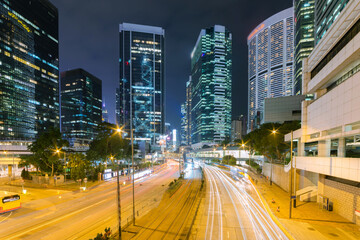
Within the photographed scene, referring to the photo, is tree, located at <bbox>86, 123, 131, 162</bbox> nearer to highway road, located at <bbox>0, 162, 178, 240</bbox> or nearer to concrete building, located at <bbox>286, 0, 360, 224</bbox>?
highway road, located at <bbox>0, 162, 178, 240</bbox>

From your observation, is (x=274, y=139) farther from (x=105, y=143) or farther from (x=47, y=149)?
(x=47, y=149)

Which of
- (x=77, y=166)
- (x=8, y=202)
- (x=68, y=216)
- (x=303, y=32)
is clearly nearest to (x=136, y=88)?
(x=303, y=32)

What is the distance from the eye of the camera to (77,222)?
20.9 metres

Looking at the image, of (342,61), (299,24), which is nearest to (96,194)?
(342,61)

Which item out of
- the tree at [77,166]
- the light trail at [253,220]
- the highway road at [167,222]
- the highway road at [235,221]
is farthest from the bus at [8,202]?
the light trail at [253,220]

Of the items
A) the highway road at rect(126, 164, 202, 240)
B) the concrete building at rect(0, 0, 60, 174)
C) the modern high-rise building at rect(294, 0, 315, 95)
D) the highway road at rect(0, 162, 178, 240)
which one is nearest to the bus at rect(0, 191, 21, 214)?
the highway road at rect(0, 162, 178, 240)

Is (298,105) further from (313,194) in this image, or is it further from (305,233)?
(305,233)

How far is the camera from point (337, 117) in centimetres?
2114

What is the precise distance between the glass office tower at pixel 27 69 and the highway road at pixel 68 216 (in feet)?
361

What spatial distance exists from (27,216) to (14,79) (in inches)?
5106

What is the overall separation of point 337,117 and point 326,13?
85079 mm

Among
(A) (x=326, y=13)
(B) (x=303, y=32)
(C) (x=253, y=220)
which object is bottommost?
(C) (x=253, y=220)

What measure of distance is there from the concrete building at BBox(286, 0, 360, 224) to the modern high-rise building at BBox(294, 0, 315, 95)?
4814 inches

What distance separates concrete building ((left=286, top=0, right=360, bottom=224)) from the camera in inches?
734
